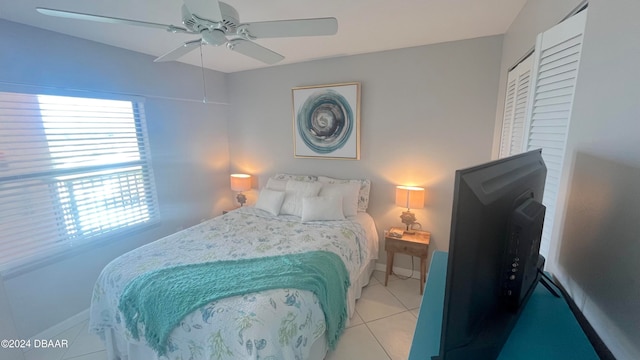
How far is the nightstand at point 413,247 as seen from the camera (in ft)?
8.31

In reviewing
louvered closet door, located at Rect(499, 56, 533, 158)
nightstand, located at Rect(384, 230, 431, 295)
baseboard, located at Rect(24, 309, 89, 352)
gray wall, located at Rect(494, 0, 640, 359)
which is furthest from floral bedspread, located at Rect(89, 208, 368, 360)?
louvered closet door, located at Rect(499, 56, 533, 158)

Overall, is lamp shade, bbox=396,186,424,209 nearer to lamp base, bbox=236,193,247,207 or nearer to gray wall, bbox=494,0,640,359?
gray wall, bbox=494,0,640,359

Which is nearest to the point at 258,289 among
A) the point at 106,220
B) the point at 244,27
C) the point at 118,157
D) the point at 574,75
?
the point at 244,27

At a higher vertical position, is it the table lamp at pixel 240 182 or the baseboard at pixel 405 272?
the table lamp at pixel 240 182

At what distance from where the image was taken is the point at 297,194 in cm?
301

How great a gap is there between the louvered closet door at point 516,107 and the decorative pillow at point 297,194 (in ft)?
6.09

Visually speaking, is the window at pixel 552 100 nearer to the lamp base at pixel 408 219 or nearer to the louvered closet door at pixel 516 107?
the louvered closet door at pixel 516 107

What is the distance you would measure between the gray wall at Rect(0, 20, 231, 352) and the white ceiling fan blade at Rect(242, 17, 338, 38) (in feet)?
6.26

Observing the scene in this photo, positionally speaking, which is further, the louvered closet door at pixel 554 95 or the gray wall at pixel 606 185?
the louvered closet door at pixel 554 95

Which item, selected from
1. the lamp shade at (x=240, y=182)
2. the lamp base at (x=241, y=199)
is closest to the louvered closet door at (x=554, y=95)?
the lamp shade at (x=240, y=182)

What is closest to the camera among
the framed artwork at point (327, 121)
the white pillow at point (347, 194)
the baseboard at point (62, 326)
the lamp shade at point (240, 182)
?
the baseboard at point (62, 326)

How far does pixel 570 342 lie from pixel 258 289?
4.43ft

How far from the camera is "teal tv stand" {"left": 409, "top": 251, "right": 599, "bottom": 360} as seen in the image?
2.24 feet

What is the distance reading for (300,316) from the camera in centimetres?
148
